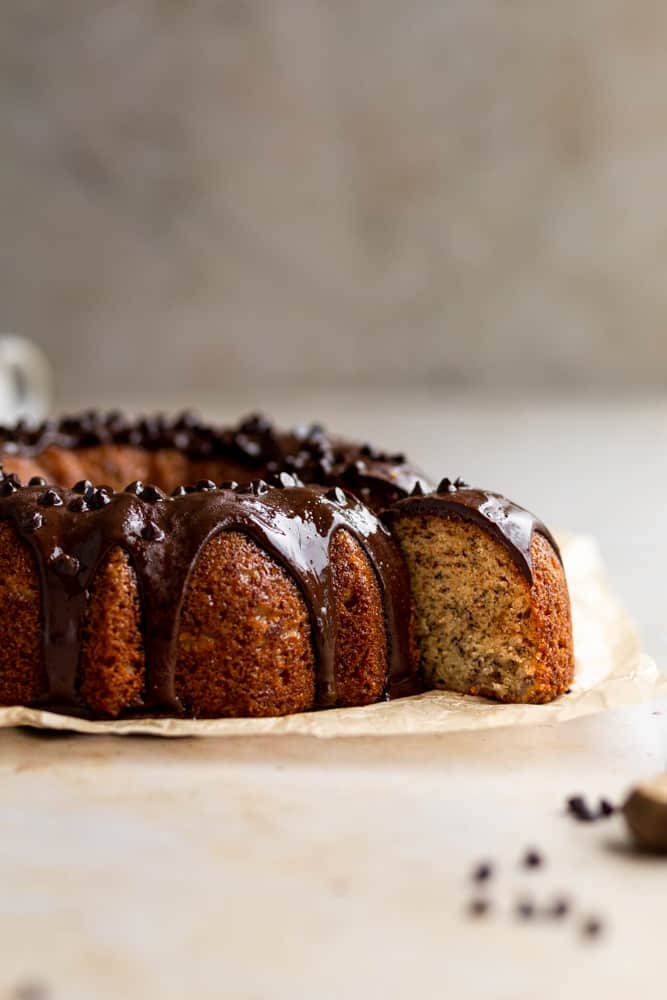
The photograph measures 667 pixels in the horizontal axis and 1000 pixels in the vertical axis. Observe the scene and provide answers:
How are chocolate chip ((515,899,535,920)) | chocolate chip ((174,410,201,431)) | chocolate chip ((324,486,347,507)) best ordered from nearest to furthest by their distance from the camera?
chocolate chip ((515,899,535,920)) < chocolate chip ((324,486,347,507)) < chocolate chip ((174,410,201,431))

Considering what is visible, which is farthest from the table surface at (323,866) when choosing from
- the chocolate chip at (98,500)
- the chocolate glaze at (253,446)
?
the chocolate glaze at (253,446)

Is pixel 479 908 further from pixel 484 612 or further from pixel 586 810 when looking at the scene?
pixel 484 612

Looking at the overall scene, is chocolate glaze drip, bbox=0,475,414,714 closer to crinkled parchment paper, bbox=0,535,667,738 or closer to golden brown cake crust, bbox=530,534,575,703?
crinkled parchment paper, bbox=0,535,667,738

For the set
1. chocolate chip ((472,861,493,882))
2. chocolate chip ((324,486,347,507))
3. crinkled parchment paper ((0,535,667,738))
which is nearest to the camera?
chocolate chip ((472,861,493,882))

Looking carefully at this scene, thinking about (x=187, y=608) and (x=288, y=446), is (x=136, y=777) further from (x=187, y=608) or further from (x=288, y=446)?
(x=288, y=446)

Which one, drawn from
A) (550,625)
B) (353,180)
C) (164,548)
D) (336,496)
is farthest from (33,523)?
(353,180)

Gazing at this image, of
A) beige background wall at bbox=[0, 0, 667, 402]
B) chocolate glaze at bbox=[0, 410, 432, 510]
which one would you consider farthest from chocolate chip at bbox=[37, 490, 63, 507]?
beige background wall at bbox=[0, 0, 667, 402]
